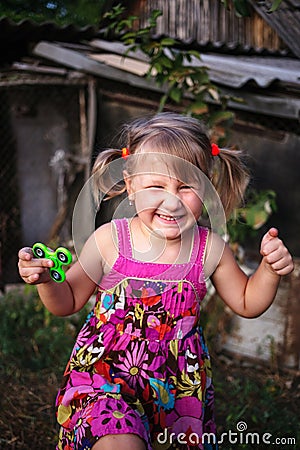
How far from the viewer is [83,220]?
173 centimetres

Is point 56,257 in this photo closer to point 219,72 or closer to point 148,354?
point 148,354

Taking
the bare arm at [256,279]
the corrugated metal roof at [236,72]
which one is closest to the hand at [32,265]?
the bare arm at [256,279]

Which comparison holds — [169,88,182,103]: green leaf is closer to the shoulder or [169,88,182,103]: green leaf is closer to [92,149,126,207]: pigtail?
[92,149,126,207]: pigtail

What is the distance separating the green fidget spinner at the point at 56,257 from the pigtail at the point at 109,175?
1.09 ft

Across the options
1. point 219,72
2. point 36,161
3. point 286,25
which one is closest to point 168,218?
point 219,72

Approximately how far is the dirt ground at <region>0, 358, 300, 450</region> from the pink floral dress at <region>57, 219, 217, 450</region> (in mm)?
1207

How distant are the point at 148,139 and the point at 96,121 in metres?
3.72

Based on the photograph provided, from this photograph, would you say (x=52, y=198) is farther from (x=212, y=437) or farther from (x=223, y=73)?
(x=212, y=437)

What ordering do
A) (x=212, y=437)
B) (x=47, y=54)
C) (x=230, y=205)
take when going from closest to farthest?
(x=212, y=437) → (x=230, y=205) → (x=47, y=54)

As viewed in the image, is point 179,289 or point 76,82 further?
point 76,82

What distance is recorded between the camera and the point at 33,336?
4152 mm

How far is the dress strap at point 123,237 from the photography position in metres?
1.81

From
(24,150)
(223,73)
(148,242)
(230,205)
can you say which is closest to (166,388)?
(148,242)

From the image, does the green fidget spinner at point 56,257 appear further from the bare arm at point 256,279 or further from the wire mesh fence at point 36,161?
the wire mesh fence at point 36,161
